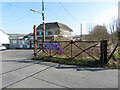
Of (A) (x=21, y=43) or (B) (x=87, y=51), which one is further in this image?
(A) (x=21, y=43)

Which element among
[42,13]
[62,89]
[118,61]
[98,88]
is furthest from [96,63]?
[42,13]

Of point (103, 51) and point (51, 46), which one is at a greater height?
point (51, 46)

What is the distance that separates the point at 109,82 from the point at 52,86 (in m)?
2.23

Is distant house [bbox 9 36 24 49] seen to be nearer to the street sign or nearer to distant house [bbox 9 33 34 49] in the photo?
distant house [bbox 9 33 34 49]

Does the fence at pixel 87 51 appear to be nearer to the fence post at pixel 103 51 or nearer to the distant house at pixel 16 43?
the fence post at pixel 103 51

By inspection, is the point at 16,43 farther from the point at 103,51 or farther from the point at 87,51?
the point at 103,51

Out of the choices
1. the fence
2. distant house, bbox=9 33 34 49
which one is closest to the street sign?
the fence

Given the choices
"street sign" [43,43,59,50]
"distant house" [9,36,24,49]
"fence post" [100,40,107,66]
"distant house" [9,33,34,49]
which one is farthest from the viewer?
"distant house" [9,36,24,49]

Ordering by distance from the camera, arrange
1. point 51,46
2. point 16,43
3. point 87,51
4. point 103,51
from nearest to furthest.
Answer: point 103,51
point 87,51
point 51,46
point 16,43

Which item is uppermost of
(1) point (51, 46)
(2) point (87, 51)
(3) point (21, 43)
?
(3) point (21, 43)

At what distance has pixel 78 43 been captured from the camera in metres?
7.11

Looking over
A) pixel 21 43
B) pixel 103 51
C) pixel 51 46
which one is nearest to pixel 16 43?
pixel 21 43

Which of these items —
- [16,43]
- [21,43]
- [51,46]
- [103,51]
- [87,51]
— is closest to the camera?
[103,51]

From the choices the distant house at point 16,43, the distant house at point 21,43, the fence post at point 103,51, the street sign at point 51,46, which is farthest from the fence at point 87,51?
the distant house at point 16,43
